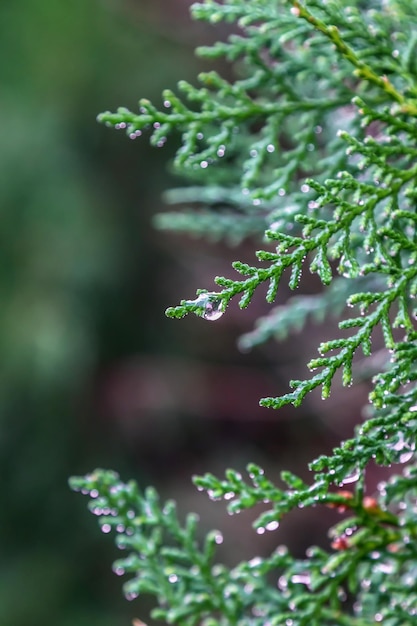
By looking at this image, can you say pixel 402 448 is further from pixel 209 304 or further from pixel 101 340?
pixel 101 340

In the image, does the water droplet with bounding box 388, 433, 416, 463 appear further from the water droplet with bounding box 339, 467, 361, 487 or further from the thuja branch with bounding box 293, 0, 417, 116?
the thuja branch with bounding box 293, 0, 417, 116

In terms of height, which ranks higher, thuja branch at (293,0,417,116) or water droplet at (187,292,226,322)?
thuja branch at (293,0,417,116)

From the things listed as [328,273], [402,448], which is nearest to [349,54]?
[328,273]

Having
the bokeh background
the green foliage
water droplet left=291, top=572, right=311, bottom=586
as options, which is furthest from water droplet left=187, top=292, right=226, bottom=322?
the bokeh background

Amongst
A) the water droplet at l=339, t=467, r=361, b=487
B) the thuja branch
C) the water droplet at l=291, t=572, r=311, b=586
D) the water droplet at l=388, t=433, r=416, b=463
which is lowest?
the water droplet at l=291, t=572, r=311, b=586

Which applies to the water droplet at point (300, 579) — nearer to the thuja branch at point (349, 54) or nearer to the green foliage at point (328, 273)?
the green foliage at point (328, 273)

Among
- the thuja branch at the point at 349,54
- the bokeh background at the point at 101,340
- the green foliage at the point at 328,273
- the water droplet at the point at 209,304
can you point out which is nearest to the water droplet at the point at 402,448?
the green foliage at the point at 328,273
